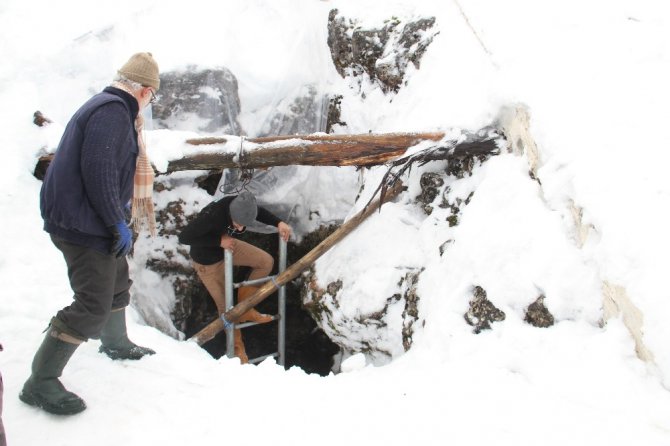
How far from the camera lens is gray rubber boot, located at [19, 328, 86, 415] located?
2350mm

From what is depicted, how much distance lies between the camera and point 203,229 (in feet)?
15.9

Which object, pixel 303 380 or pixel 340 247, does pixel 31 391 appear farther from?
pixel 340 247

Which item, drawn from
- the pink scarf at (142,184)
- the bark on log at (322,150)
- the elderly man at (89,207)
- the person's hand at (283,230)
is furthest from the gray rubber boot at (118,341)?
the person's hand at (283,230)

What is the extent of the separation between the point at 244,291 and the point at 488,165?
115 inches

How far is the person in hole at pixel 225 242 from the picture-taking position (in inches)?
187

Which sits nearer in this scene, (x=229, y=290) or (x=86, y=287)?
(x=86, y=287)

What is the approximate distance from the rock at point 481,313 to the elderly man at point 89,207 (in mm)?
1976

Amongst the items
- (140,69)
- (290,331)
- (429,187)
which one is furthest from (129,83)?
(290,331)

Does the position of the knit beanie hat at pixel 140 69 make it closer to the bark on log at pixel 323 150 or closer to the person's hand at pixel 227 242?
the bark on log at pixel 323 150

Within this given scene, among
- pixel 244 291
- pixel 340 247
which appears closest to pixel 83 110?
pixel 340 247

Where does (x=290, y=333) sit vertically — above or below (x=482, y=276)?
below

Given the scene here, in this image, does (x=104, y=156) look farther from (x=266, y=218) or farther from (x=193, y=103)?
(x=193, y=103)

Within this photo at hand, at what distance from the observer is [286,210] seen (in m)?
6.05

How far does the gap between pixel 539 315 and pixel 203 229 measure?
10.4 ft
